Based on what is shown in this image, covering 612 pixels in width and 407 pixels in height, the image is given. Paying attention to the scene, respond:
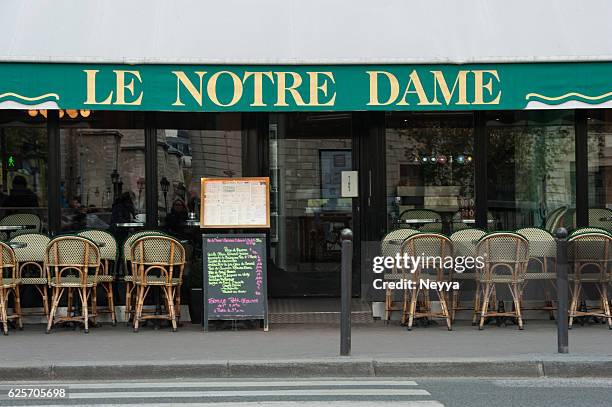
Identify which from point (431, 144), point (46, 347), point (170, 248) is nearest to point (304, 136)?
point (431, 144)

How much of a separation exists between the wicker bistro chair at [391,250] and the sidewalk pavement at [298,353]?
37cm

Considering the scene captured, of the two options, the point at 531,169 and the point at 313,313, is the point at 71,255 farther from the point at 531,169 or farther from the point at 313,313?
the point at 531,169

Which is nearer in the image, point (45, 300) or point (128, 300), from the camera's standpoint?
point (45, 300)

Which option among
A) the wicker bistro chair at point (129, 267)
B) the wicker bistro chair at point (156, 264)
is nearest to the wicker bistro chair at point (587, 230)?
the wicker bistro chair at point (156, 264)

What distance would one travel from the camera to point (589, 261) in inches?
417

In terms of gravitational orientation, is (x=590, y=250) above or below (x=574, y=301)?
above

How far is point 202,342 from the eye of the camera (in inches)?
379

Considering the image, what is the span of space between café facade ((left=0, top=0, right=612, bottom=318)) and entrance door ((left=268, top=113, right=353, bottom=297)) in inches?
0.8

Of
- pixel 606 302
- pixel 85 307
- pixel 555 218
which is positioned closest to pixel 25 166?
pixel 85 307

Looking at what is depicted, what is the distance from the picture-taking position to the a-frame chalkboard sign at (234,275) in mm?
10219

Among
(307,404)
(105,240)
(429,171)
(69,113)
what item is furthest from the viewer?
(429,171)

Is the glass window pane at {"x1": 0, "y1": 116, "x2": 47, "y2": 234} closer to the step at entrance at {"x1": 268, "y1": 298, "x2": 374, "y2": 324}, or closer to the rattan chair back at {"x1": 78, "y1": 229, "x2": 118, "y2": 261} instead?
the rattan chair back at {"x1": 78, "y1": 229, "x2": 118, "y2": 261}

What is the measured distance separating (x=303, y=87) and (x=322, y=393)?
12.9 ft

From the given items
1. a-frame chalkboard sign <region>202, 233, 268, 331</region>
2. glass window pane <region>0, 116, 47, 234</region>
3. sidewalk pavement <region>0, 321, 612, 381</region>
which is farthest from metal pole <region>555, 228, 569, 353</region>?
glass window pane <region>0, 116, 47, 234</region>
